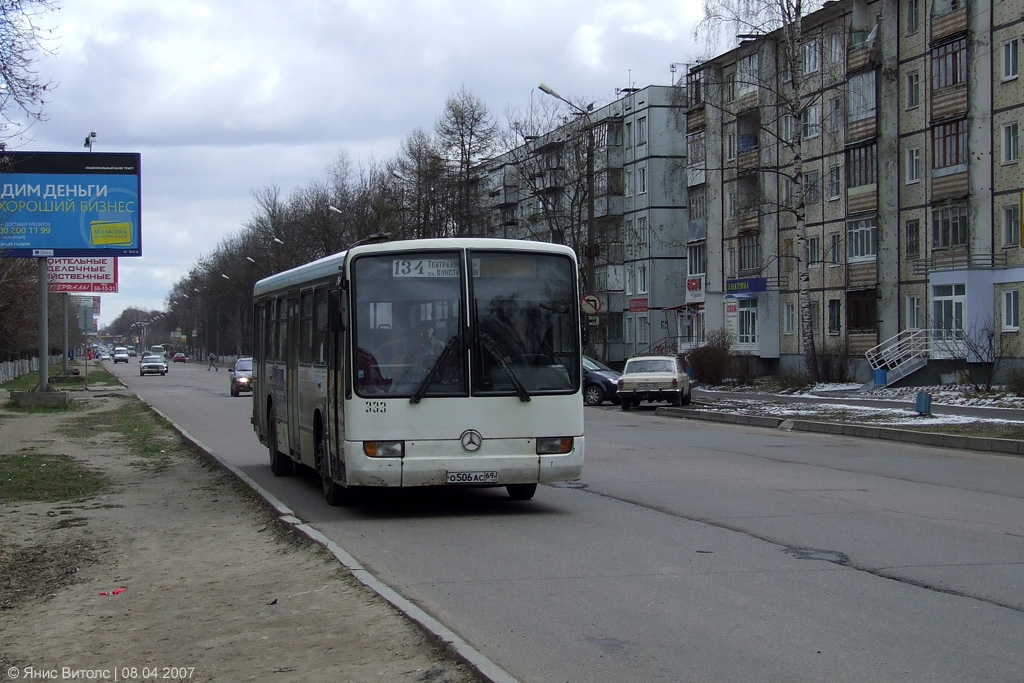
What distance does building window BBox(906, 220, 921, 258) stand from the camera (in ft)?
149

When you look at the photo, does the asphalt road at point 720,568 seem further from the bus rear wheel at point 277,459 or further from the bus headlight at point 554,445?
the bus headlight at point 554,445

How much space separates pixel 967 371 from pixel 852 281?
1320 cm

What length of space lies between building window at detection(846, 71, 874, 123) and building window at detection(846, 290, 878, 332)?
7426 millimetres

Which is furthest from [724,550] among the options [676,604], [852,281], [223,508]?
[852,281]

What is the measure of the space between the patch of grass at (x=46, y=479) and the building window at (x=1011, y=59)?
35131 millimetres

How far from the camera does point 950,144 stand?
1697 inches

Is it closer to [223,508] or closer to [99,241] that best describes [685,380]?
[99,241]

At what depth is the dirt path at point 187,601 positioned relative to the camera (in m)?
5.91

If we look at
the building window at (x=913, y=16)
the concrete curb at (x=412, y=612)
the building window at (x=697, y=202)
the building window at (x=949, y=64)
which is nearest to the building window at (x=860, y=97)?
the building window at (x=913, y=16)

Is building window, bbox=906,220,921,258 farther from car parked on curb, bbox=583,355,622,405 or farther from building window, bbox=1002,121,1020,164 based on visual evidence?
car parked on curb, bbox=583,355,622,405

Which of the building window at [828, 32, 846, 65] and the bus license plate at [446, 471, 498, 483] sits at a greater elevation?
→ the building window at [828, 32, 846, 65]

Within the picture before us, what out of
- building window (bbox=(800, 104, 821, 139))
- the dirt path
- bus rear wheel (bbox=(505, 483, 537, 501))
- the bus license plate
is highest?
building window (bbox=(800, 104, 821, 139))

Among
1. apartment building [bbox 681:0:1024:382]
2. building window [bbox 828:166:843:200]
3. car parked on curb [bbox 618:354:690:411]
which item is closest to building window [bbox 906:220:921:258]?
apartment building [bbox 681:0:1024:382]

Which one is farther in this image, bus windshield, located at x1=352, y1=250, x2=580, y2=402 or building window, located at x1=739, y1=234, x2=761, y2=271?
building window, located at x1=739, y1=234, x2=761, y2=271
